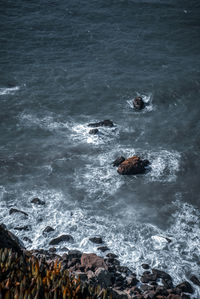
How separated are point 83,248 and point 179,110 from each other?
23.1 metres

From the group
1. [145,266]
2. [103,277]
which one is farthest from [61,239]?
[145,266]

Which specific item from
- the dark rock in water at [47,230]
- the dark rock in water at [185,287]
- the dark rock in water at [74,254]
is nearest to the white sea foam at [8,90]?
the dark rock in water at [47,230]

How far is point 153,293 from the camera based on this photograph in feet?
56.0

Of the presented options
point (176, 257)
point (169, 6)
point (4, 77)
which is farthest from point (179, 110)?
point (169, 6)

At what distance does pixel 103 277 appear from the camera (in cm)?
1727

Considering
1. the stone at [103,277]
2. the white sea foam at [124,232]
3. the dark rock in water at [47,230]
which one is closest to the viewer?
the stone at [103,277]

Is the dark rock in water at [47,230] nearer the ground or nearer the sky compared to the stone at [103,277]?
nearer the ground

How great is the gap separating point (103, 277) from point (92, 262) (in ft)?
5.43

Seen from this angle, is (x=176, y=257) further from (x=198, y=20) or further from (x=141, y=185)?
(x=198, y=20)

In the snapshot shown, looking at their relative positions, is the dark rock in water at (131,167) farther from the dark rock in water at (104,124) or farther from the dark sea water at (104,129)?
the dark rock in water at (104,124)

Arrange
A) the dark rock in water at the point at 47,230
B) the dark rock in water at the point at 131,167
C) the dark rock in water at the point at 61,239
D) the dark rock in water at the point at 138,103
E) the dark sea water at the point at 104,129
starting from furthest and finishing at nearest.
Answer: the dark rock in water at the point at 138,103 → the dark rock in water at the point at 131,167 → the dark sea water at the point at 104,129 → the dark rock in water at the point at 47,230 → the dark rock in water at the point at 61,239

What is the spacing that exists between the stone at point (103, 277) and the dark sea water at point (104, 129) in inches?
123

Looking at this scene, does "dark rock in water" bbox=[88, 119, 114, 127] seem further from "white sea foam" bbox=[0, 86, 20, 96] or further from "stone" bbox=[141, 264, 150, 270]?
"stone" bbox=[141, 264, 150, 270]

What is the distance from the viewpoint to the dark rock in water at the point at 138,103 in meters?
37.6
